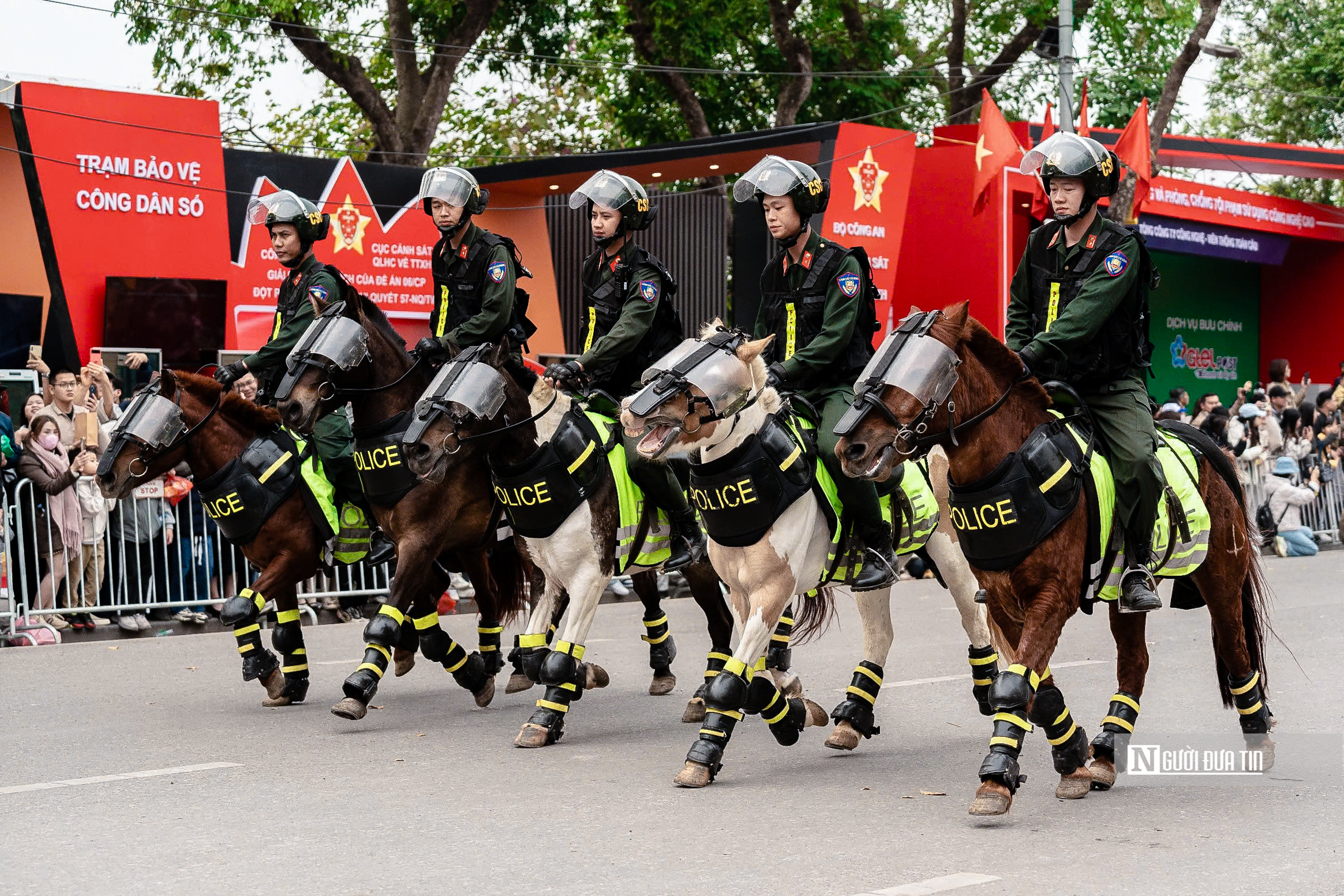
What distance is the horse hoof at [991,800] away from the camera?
5.95 meters

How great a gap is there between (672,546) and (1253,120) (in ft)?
147

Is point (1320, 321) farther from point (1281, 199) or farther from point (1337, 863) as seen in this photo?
point (1337, 863)

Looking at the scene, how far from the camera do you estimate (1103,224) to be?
267 inches

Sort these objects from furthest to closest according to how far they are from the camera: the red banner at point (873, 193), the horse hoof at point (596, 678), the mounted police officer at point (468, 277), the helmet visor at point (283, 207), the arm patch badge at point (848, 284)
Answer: the red banner at point (873, 193), the horse hoof at point (596, 678), the helmet visor at point (283, 207), the mounted police officer at point (468, 277), the arm patch badge at point (848, 284)

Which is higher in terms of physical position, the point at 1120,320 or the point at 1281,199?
the point at 1281,199

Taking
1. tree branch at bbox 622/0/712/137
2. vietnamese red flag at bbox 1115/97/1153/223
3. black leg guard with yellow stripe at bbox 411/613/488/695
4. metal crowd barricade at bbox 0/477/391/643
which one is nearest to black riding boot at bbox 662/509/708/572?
black leg guard with yellow stripe at bbox 411/613/488/695

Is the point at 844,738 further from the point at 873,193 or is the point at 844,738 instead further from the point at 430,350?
the point at 873,193

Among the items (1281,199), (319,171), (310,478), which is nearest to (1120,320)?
(310,478)

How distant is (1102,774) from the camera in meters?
6.70

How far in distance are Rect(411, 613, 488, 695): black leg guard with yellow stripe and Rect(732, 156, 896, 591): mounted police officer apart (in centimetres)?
242

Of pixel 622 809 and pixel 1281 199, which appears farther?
pixel 1281 199

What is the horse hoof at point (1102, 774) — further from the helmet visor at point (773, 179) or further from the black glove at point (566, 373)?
the black glove at point (566, 373)

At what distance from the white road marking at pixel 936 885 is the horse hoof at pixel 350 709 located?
150 inches

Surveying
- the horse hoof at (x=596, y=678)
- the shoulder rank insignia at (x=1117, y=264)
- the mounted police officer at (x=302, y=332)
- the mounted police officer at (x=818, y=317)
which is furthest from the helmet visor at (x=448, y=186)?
the shoulder rank insignia at (x=1117, y=264)
